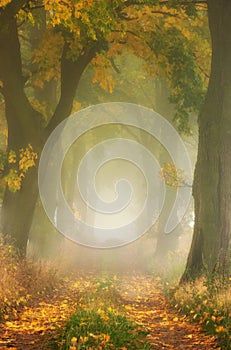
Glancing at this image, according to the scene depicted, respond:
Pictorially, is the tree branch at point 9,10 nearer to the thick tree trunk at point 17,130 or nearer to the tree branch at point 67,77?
the thick tree trunk at point 17,130

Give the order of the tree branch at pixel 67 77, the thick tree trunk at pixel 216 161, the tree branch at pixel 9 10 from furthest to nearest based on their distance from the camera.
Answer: the tree branch at pixel 67 77 < the thick tree trunk at pixel 216 161 < the tree branch at pixel 9 10

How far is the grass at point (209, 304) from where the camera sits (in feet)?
23.5

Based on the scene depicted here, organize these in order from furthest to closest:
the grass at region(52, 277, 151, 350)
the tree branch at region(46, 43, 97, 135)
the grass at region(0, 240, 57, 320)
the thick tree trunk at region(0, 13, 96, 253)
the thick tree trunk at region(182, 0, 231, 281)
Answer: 1. the tree branch at region(46, 43, 97, 135)
2. the thick tree trunk at region(0, 13, 96, 253)
3. the thick tree trunk at region(182, 0, 231, 281)
4. the grass at region(0, 240, 57, 320)
5. the grass at region(52, 277, 151, 350)

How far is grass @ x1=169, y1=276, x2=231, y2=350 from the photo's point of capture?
7.16 metres

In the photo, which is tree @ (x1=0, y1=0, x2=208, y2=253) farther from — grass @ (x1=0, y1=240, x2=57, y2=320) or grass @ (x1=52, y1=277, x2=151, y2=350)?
grass @ (x1=52, y1=277, x2=151, y2=350)

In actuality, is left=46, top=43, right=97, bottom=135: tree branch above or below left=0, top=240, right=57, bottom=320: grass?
above

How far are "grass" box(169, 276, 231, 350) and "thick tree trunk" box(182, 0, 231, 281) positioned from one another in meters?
0.99

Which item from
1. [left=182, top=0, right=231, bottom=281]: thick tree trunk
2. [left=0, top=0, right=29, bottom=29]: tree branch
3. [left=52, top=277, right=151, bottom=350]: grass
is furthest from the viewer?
[left=182, top=0, right=231, bottom=281]: thick tree trunk

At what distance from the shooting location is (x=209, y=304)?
8.71m

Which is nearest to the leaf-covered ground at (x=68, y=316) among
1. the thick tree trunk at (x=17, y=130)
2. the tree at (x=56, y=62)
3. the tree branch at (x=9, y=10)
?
the thick tree trunk at (x=17, y=130)

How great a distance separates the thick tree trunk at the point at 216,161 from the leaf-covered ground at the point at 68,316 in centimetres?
170

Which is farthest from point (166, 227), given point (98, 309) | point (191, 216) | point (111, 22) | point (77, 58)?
point (98, 309)

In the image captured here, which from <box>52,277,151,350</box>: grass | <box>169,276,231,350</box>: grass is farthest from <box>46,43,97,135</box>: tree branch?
<box>52,277,151,350</box>: grass

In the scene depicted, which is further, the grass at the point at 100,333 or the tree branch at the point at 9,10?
the tree branch at the point at 9,10
